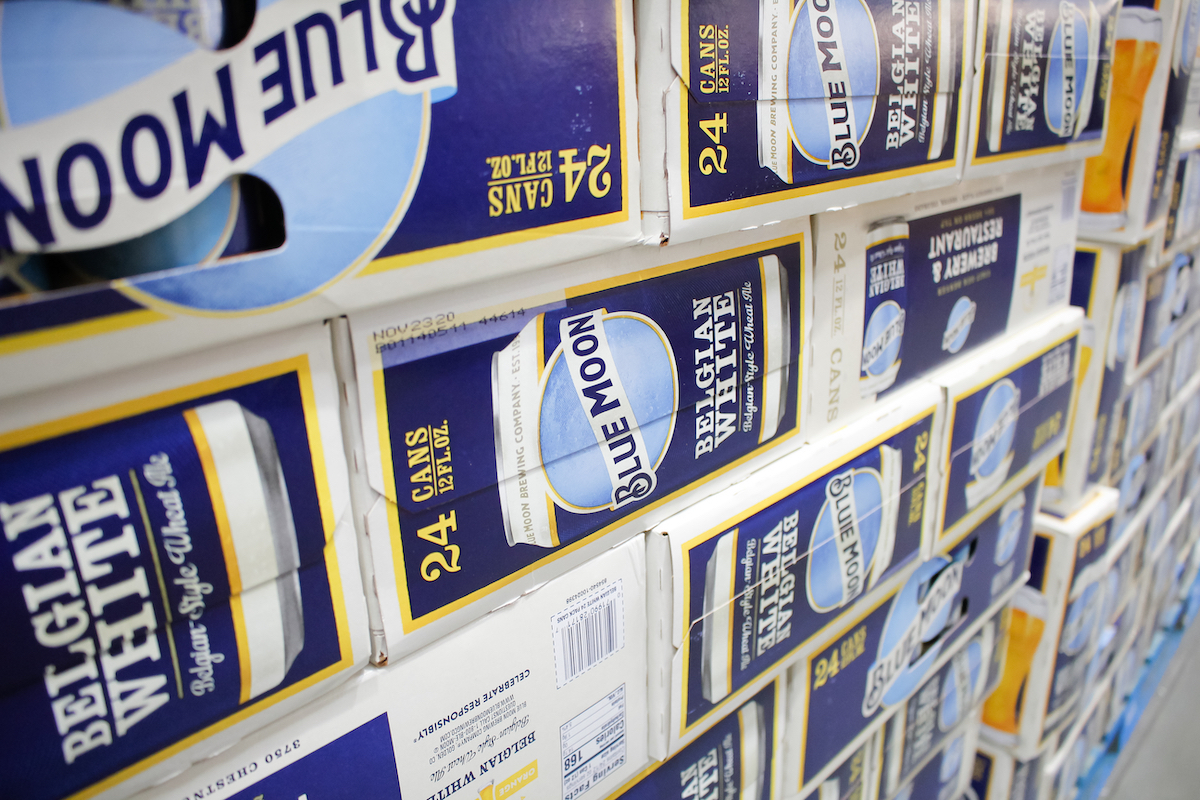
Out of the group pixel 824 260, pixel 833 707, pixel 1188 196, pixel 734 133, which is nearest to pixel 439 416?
pixel 734 133

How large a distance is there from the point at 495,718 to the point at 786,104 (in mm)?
469

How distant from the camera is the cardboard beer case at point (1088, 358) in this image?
4.22 ft

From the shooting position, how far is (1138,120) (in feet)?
4.04

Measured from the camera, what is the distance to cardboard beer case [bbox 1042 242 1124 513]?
1.29 meters

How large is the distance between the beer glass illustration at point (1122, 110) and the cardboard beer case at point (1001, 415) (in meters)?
0.23

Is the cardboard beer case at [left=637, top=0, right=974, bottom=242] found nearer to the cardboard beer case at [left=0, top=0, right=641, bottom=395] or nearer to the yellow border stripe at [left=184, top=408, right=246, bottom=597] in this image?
the cardboard beer case at [left=0, top=0, right=641, bottom=395]

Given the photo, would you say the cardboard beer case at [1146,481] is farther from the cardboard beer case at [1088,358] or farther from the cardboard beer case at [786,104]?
the cardboard beer case at [786,104]

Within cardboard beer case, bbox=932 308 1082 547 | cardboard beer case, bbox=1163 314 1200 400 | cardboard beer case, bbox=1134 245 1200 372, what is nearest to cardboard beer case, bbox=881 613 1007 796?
cardboard beer case, bbox=932 308 1082 547

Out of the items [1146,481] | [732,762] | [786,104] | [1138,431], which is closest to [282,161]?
[786,104]

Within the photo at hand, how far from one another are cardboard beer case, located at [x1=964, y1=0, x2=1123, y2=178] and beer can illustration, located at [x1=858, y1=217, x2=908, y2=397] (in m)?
0.12

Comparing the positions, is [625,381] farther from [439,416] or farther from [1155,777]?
[1155,777]

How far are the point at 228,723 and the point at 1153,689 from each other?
255 centimetres

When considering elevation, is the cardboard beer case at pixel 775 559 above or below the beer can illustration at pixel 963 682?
above

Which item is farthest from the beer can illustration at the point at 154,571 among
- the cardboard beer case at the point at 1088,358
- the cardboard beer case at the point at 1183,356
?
the cardboard beer case at the point at 1183,356
